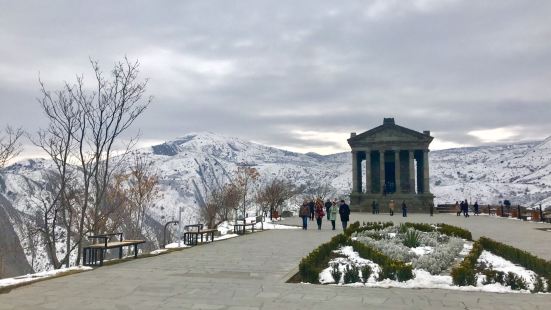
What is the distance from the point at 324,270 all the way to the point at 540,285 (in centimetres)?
439

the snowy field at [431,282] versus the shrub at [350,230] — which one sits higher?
the shrub at [350,230]

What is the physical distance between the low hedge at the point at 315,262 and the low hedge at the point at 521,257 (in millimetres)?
4604

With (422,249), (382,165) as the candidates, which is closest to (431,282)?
(422,249)

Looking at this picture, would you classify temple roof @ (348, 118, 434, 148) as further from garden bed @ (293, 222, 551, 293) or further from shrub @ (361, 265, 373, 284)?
shrub @ (361, 265, 373, 284)

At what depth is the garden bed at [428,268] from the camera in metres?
9.53

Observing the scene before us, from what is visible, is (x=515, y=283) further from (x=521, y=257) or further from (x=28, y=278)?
(x=28, y=278)

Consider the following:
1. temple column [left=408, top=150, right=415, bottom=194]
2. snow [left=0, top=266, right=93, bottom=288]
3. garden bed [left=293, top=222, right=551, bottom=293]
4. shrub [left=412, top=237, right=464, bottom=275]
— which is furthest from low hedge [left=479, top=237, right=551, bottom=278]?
temple column [left=408, top=150, right=415, bottom=194]

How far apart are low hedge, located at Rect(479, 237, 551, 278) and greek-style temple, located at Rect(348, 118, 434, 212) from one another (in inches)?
1531

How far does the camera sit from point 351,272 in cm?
999

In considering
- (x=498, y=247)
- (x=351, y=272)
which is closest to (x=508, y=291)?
(x=351, y=272)

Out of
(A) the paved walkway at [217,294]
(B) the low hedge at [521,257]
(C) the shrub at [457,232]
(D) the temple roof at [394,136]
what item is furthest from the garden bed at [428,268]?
(D) the temple roof at [394,136]

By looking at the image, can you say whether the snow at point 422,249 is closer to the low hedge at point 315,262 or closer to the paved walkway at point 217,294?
the low hedge at point 315,262

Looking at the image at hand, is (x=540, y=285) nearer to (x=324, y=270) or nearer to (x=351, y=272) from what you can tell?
(x=351, y=272)

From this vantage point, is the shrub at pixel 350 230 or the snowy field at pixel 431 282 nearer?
the snowy field at pixel 431 282
